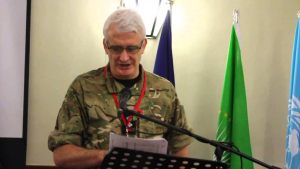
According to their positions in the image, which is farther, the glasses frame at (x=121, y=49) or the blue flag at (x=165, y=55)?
the blue flag at (x=165, y=55)

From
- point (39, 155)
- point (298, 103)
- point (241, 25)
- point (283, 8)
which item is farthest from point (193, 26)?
point (39, 155)

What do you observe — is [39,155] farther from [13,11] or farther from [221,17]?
[221,17]

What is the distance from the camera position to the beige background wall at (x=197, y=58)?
262cm

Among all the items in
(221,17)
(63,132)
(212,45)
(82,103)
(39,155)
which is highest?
(221,17)

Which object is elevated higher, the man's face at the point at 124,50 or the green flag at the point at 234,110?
the man's face at the point at 124,50

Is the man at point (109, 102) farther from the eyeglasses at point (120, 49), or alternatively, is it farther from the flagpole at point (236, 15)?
the flagpole at point (236, 15)

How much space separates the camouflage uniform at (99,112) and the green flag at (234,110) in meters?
0.97

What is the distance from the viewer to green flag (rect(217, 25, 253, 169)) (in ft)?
8.30

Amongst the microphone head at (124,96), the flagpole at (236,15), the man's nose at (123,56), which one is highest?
the flagpole at (236,15)

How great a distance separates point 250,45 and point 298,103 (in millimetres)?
590

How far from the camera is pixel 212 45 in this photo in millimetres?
2775

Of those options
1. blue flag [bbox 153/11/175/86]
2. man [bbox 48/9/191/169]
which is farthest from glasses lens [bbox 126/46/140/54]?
blue flag [bbox 153/11/175/86]

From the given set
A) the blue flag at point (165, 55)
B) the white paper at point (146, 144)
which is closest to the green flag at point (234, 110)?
the blue flag at point (165, 55)

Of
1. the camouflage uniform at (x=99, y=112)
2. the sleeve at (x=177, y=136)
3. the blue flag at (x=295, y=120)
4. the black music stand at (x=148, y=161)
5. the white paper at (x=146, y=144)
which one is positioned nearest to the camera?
the black music stand at (x=148, y=161)
